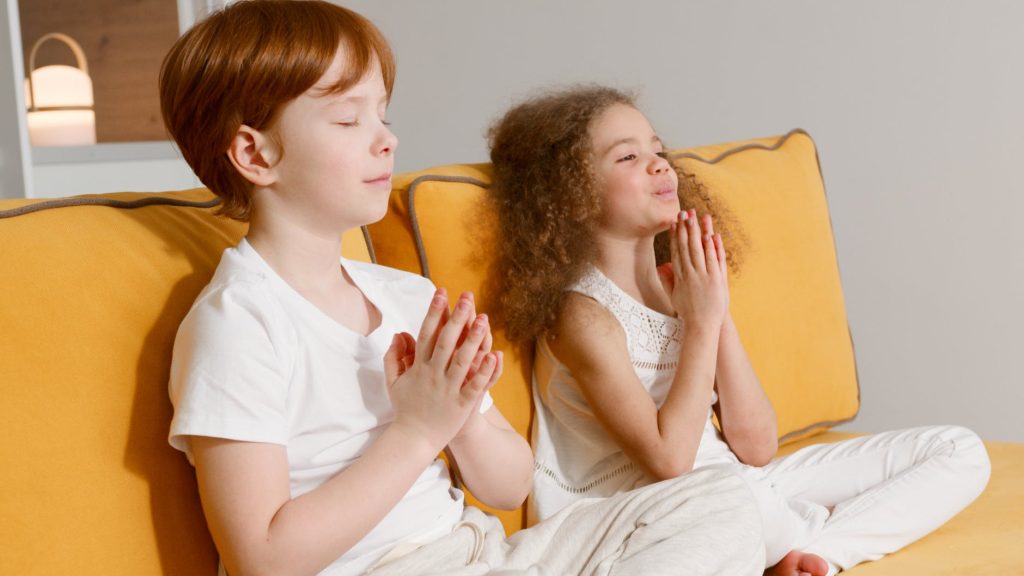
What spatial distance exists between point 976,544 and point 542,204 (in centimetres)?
67

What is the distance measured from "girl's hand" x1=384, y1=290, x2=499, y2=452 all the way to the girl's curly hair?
415 mm

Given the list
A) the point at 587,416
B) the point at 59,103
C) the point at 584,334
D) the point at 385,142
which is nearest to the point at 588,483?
the point at 587,416

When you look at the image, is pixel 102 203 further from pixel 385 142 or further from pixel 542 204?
pixel 542 204

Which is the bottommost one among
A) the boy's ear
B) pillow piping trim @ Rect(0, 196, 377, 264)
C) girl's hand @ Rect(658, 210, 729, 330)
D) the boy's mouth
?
girl's hand @ Rect(658, 210, 729, 330)

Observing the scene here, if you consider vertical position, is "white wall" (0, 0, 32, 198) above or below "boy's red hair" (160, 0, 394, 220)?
below

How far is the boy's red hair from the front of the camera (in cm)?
110

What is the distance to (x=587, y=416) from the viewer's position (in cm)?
154

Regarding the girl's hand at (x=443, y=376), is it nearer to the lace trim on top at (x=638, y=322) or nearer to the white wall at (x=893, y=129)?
the lace trim on top at (x=638, y=322)

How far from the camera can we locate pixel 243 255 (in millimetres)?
1128

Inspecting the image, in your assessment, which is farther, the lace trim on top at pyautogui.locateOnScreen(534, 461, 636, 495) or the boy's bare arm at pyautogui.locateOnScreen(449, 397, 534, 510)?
the lace trim on top at pyautogui.locateOnScreen(534, 461, 636, 495)

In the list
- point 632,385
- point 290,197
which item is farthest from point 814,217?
point 290,197

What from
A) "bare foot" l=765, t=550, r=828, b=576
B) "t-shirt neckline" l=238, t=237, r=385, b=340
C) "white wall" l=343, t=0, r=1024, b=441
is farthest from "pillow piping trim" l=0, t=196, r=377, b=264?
"white wall" l=343, t=0, r=1024, b=441

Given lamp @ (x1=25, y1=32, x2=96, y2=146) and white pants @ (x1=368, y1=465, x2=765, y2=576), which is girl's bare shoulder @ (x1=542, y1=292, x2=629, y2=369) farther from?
lamp @ (x1=25, y1=32, x2=96, y2=146)

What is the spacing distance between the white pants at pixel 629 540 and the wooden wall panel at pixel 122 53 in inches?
86.9
